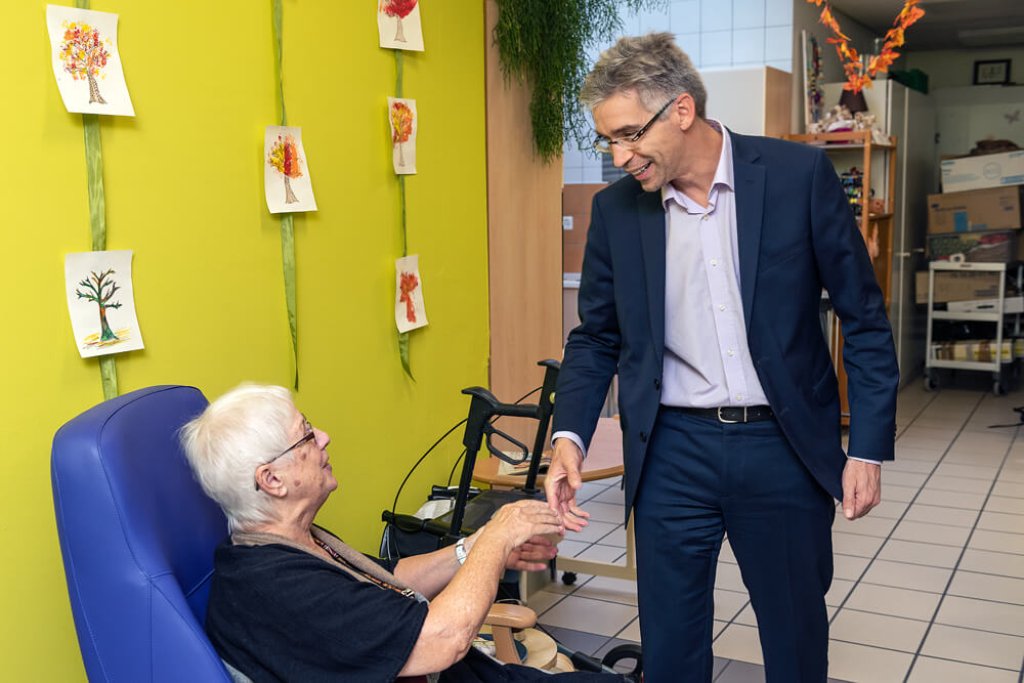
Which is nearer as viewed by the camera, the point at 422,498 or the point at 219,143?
the point at 219,143

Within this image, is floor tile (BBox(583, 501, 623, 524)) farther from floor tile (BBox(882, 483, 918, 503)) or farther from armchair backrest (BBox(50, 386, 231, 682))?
armchair backrest (BBox(50, 386, 231, 682))

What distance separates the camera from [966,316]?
23.9 feet

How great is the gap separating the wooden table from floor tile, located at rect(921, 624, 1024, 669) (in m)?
0.97

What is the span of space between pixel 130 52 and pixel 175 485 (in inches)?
35.3

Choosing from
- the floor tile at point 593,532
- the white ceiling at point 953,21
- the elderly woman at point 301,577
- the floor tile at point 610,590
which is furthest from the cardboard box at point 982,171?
the elderly woman at point 301,577

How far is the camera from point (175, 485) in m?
1.63

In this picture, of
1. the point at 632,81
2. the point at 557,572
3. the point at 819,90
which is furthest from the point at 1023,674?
the point at 819,90

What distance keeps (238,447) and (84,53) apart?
825 mm

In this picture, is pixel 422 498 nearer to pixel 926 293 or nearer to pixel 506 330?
pixel 506 330

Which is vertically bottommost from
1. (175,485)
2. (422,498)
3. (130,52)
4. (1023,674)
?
(1023,674)

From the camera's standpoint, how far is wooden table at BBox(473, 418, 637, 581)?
3.00 meters

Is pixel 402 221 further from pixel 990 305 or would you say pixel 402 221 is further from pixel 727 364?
pixel 990 305

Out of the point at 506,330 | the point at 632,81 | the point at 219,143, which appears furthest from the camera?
the point at 506,330

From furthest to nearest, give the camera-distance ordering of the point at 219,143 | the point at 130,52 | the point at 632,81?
the point at 219,143 → the point at 130,52 → the point at 632,81
